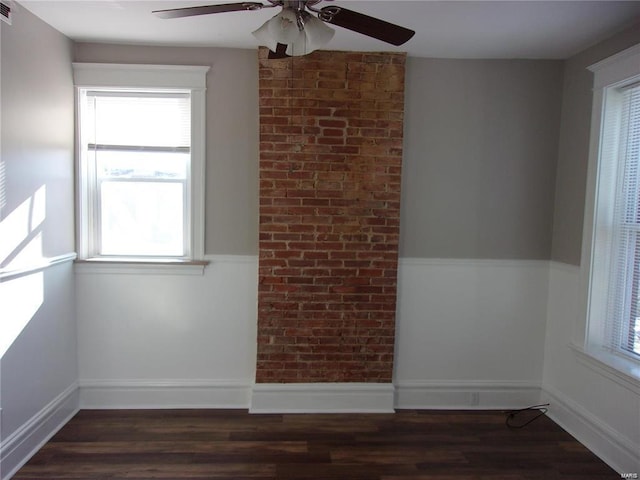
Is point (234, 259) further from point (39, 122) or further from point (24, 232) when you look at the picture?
point (39, 122)

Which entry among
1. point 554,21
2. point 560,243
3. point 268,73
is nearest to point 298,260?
point 268,73

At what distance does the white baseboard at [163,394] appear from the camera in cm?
293

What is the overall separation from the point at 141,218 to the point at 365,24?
85.4 inches

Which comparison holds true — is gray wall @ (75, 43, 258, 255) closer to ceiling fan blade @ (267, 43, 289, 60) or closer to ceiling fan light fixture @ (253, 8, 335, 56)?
ceiling fan blade @ (267, 43, 289, 60)

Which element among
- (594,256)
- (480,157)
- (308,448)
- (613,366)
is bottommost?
(308,448)

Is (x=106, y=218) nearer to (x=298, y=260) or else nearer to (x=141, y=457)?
(x=298, y=260)

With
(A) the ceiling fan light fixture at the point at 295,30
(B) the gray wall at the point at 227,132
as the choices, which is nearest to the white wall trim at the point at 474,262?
(B) the gray wall at the point at 227,132

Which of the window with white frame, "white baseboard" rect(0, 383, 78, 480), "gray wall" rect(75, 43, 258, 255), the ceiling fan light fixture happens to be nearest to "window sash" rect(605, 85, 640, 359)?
the window with white frame

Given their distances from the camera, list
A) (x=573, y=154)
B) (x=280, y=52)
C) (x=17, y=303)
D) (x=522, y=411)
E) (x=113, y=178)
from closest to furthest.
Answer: (x=280, y=52) < (x=17, y=303) < (x=573, y=154) < (x=113, y=178) < (x=522, y=411)

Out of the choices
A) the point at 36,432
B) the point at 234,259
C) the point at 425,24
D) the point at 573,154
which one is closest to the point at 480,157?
the point at 573,154

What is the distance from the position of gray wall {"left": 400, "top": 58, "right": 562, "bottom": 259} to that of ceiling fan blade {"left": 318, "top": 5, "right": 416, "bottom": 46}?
4.44 ft

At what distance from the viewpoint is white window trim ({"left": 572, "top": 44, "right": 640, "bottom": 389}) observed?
95.8 inches

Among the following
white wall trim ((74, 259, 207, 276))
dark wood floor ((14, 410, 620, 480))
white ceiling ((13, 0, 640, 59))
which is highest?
white ceiling ((13, 0, 640, 59))

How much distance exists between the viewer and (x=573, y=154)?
2.83 meters
